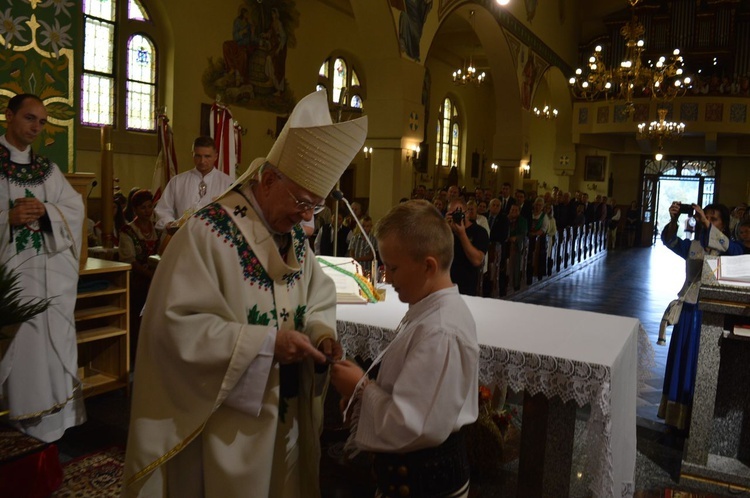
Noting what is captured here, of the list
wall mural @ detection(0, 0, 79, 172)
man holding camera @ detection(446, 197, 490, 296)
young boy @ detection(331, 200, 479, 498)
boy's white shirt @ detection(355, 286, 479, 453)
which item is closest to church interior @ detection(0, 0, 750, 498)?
wall mural @ detection(0, 0, 79, 172)

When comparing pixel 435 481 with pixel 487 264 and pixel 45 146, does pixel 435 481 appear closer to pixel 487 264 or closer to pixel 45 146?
pixel 45 146

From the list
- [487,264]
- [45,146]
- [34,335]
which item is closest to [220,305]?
[34,335]

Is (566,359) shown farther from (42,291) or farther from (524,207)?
(524,207)

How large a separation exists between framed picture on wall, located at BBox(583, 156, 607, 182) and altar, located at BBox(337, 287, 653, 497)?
2170cm

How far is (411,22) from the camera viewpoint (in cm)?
1010

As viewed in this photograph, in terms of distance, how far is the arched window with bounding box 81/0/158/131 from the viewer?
10695 mm

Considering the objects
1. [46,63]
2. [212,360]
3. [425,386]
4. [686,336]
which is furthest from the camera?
[46,63]

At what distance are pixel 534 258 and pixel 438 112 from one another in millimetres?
10774

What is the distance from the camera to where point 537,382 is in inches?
101

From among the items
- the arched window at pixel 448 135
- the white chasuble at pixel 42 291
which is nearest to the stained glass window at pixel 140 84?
the white chasuble at pixel 42 291

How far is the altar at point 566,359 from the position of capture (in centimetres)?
248

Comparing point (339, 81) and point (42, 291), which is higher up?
point (339, 81)

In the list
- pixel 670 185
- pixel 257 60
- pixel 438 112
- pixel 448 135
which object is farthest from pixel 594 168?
pixel 257 60

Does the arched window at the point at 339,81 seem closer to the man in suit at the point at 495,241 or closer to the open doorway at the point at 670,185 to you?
the man in suit at the point at 495,241
